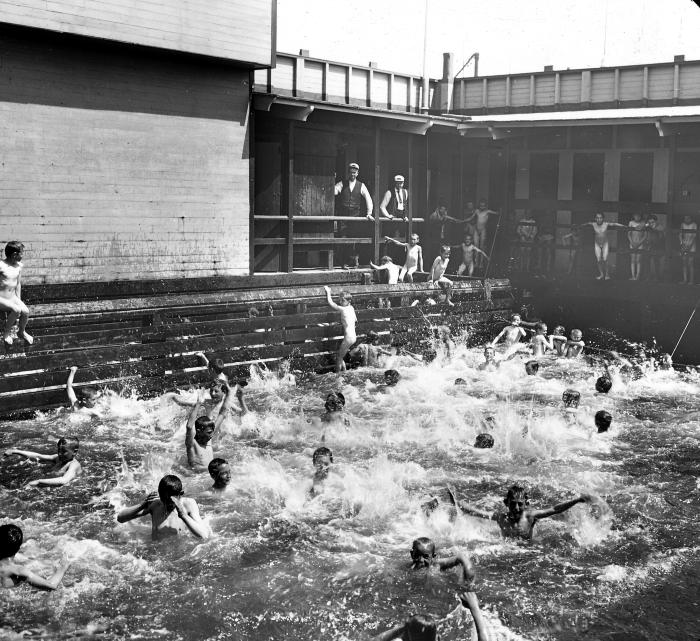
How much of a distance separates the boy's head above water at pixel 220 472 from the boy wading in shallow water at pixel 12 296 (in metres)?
4.61

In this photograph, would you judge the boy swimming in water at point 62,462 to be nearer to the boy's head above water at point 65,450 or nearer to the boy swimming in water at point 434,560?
the boy's head above water at point 65,450

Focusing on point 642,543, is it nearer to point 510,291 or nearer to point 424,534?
point 424,534

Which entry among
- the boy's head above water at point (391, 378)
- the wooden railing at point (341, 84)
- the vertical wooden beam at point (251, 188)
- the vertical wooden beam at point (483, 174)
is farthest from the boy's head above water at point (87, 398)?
the vertical wooden beam at point (483, 174)

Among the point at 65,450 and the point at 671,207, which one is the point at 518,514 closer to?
the point at 65,450

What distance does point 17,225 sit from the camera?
52.5 ft

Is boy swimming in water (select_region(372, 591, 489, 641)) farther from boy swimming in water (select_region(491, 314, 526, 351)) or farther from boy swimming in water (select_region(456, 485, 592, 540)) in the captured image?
boy swimming in water (select_region(491, 314, 526, 351))

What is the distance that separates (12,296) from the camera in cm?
1280

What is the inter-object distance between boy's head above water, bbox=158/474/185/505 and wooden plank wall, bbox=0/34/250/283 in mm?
9073

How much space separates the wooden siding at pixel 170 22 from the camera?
51.4ft

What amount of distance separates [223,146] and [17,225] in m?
5.37

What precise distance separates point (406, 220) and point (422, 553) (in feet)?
56.8

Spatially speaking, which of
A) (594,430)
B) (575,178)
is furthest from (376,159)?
(594,430)

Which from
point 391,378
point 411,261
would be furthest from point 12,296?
point 411,261

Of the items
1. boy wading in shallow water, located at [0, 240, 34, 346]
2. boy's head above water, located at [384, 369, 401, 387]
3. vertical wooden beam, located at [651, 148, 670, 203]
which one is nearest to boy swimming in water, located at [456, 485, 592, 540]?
boy's head above water, located at [384, 369, 401, 387]
